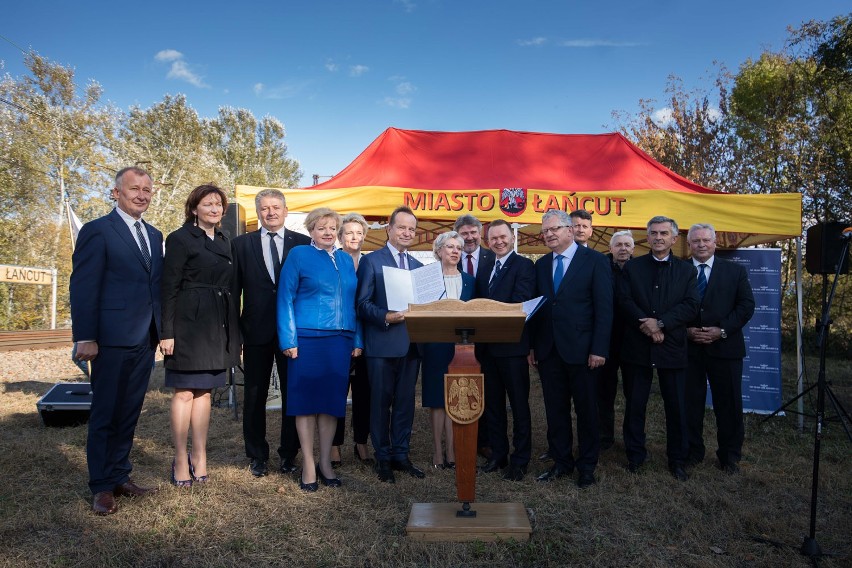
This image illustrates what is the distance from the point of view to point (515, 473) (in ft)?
13.2

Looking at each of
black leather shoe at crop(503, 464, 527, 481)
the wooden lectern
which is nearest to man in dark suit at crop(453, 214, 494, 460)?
black leather shoe at crop(503, 464, 527, 481)

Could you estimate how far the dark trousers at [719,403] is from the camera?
4406 mm

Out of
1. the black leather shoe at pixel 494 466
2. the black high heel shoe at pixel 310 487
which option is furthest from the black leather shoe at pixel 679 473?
the black high heel shoe at pixel 310 487

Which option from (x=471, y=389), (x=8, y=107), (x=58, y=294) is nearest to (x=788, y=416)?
(x=471, y=389)

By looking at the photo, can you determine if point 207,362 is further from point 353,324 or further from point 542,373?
point 542,373

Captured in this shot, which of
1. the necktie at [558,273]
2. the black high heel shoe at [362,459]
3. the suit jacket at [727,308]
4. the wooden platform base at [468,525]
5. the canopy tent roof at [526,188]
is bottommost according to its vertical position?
the black high heel shoe at [362,459]

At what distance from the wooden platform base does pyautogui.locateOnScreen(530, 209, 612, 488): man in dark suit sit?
0.95 metres

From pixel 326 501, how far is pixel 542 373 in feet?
5.84

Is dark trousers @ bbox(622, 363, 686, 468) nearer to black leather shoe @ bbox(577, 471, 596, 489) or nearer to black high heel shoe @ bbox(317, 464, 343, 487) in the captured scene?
black leather shoe @ bbox(577, 471, 596, 489)

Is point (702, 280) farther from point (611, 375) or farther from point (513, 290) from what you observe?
point (513, 290)

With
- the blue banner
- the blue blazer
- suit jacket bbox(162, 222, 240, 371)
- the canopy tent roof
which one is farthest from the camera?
the blue banner

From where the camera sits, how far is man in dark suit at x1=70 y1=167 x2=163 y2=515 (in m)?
3.17

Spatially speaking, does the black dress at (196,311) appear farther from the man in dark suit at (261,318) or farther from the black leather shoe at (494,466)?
the black leather shoe at (494,466)

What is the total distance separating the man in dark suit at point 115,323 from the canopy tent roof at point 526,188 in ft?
8.93
